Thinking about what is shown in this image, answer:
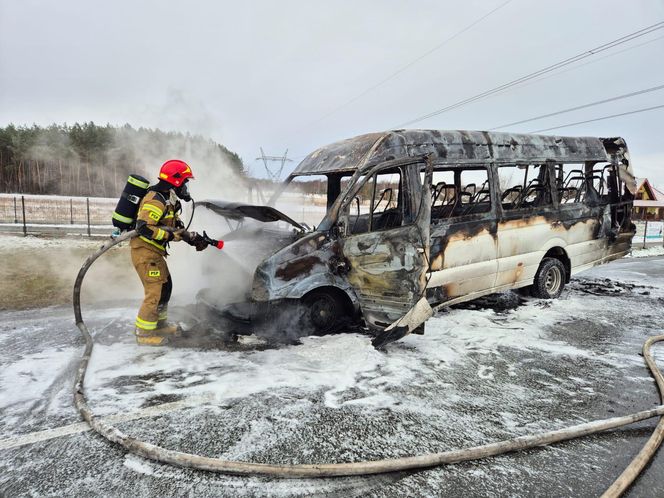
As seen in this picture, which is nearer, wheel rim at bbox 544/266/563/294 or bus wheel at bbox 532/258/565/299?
bus wheel at bbox 532/258/565/299

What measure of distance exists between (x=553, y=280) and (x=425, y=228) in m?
3.51

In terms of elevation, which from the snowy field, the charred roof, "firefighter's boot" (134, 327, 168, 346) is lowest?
the snowy field

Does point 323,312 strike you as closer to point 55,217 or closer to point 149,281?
point 149,281

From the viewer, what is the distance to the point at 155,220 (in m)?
4.41

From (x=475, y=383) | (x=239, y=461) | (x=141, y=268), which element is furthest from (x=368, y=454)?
(x=141, y=268)

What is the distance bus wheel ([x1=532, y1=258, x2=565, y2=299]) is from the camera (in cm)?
644

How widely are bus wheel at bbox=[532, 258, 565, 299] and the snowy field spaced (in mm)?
1094

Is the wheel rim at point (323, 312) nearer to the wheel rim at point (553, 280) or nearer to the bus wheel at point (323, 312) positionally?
the bus wheel at point (323, 312)

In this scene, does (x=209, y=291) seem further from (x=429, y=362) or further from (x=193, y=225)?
(x=429, y=362)

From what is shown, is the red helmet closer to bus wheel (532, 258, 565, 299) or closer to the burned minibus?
the burned minibus

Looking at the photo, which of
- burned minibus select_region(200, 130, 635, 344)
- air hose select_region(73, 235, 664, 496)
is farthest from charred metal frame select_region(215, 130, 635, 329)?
air hose select_region(73, 235, 664, 496)

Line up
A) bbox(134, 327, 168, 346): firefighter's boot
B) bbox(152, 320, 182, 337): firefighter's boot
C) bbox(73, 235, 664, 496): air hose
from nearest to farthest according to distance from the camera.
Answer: bbox(73, 235, 664, 496): air hose, bbox(134, 327, 168, 346): firefighter's boot, bbox(152, 320, 182, 337): firefighter's boot

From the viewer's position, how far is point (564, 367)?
13.8 ft

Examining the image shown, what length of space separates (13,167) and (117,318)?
5207cm
